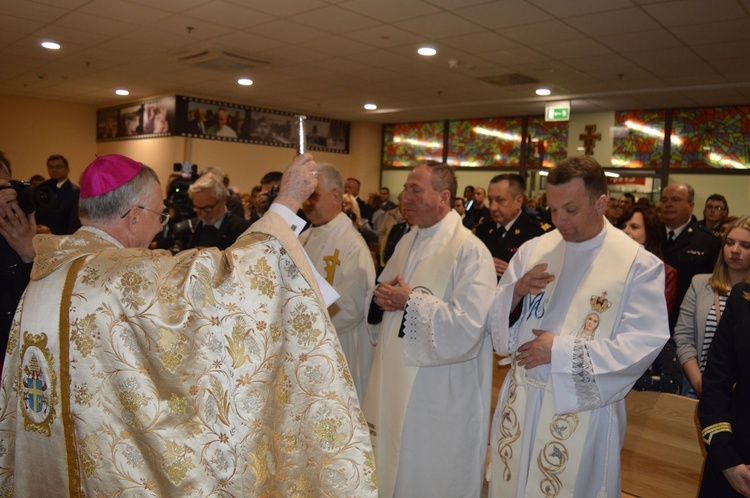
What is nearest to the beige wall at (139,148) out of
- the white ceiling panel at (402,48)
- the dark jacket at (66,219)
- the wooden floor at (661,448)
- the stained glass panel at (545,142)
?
the white ceiling panel at (402,48)

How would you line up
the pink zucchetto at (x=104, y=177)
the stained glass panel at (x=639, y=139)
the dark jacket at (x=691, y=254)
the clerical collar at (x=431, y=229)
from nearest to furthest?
the pink zucchetto at (x=104, y=177)
the clerical collar at (x=431, y=229)
the dark jacket at (x=691, y=254)
the stained glass panel at (x=639, y=139)

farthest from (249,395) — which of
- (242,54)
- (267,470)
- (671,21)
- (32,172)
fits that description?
(32,172)

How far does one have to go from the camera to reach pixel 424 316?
283 centimetres

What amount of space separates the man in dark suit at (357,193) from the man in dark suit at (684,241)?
4.50 meters

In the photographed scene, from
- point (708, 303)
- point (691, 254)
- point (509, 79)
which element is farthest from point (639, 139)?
point (708, 303)

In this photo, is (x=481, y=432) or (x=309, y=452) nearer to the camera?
(x=309, y=452)

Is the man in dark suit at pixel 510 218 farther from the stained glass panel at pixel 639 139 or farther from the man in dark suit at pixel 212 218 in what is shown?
the stained glass panel at pixel 639 139

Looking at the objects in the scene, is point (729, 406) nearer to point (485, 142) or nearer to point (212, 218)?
point (212, 218)

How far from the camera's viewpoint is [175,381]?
1.58 m

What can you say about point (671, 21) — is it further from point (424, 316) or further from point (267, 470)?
point (267, 470)

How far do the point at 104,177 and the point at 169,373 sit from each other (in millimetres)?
599

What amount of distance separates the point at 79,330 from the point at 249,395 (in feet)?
1.52

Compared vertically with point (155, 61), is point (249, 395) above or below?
below

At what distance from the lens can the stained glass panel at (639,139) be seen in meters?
10.9
